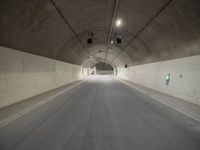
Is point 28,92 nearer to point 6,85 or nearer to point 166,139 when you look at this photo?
point 6,85

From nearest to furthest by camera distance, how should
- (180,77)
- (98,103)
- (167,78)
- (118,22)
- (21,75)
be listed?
(21,75)
(98,103)
(180,77)
(118,22)
(167,78)

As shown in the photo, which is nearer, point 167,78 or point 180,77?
point 180,77

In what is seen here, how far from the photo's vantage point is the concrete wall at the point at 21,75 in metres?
5.88

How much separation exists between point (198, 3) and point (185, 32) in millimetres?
1865

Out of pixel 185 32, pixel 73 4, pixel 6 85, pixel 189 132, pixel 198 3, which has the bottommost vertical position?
pixel 189 132

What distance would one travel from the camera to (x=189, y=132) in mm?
3941

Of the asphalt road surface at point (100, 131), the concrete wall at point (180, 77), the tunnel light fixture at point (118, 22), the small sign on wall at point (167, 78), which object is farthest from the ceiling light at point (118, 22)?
the asphalt road surface at point (100, 131)

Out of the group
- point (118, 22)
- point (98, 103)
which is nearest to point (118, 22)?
point (118, 22)

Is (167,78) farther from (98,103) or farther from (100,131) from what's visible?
(100,131)

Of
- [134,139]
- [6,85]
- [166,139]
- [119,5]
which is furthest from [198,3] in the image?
[6,85]

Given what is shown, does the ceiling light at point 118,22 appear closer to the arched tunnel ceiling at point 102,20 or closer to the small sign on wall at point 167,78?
the arched tunnel ceiling at point 102,20

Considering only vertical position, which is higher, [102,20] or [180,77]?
[102,20]

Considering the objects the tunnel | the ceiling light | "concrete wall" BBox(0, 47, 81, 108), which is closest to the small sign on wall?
the tunnel

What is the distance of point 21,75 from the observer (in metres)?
7.14
